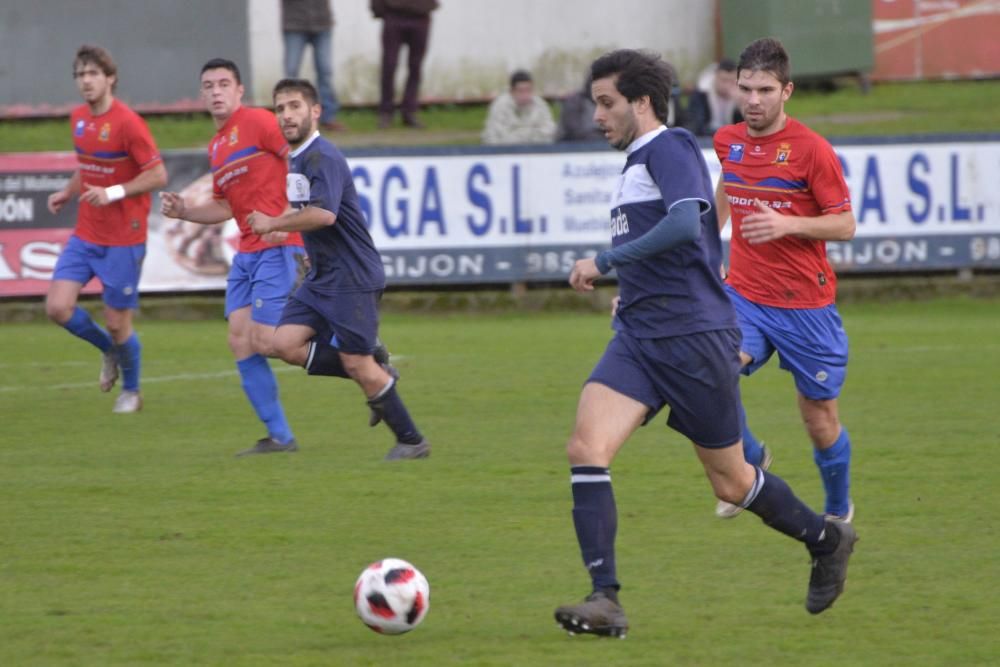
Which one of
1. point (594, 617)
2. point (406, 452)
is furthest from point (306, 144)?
point (594, 617)

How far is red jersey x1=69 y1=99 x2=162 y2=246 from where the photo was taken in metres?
10.2

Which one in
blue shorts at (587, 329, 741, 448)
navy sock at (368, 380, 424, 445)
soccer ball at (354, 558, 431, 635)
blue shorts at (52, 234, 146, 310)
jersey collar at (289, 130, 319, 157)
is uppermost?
jersey collar at (289, 130, 319, 157)

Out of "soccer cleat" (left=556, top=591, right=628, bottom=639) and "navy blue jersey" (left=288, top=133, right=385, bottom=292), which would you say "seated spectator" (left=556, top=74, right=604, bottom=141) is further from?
"soccer cleat" (left=556, top=591, right=628, bottom=639)

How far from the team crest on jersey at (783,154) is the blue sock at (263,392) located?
3331mm

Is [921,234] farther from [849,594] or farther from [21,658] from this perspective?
[21,658]

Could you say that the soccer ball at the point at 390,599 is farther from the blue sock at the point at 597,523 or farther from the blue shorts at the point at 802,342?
the blue shorts at the point at 802,342

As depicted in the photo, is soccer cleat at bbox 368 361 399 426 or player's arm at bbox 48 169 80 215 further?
player's arm at bbox 48 169 80 215

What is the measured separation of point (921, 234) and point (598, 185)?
3.26 meters

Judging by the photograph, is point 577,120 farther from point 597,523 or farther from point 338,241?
point 597,523

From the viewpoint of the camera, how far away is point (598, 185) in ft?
50.6

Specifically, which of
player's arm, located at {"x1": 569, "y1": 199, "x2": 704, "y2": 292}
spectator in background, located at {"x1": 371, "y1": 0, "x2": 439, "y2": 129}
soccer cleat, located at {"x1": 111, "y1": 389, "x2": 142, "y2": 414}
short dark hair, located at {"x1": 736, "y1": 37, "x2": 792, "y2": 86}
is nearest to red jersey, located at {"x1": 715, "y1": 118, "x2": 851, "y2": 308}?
short dark hair, located at {"x1": 736, "y1": 37, "x2": 792, "y2": 86}

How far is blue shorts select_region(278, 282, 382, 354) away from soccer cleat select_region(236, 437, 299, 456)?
825mm

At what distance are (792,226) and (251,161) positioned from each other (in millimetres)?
4040

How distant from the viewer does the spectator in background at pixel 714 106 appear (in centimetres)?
1672
